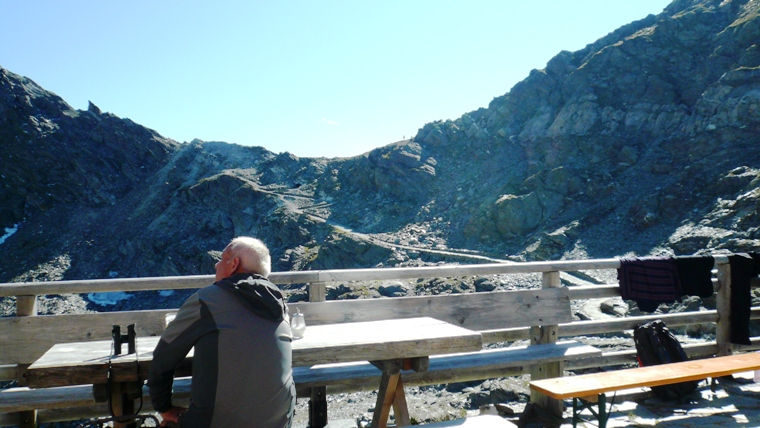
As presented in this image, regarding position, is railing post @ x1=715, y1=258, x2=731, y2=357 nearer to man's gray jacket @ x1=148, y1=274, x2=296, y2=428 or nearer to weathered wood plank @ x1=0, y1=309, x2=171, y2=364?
man's gray jacket @ x1=148, y1=274, x2=296, y2=428

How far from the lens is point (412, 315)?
441cm

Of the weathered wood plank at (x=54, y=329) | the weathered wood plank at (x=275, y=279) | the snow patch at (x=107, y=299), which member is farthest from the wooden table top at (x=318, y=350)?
the snow patch at (x=107, y=299)

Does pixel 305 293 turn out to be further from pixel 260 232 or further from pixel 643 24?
pixel 643 24

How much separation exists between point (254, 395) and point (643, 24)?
69465 mm

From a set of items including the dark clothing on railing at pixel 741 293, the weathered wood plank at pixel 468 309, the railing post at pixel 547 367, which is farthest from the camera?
the dark clothing on railing at pixel 741 293

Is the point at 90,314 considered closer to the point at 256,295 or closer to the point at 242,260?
the point at 242,260

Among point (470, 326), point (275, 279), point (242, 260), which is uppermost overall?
point (242, 260)

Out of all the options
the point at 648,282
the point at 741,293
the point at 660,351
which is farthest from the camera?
the point at 741,293

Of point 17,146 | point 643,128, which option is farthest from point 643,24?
point 17,146

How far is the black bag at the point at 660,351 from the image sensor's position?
15.6ft

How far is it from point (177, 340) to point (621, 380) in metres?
3.10

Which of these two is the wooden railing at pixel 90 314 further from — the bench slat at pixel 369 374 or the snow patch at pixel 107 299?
the snow patch at pixel 107 299

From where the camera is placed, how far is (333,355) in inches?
116

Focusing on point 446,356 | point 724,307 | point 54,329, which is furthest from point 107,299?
point 724,307
